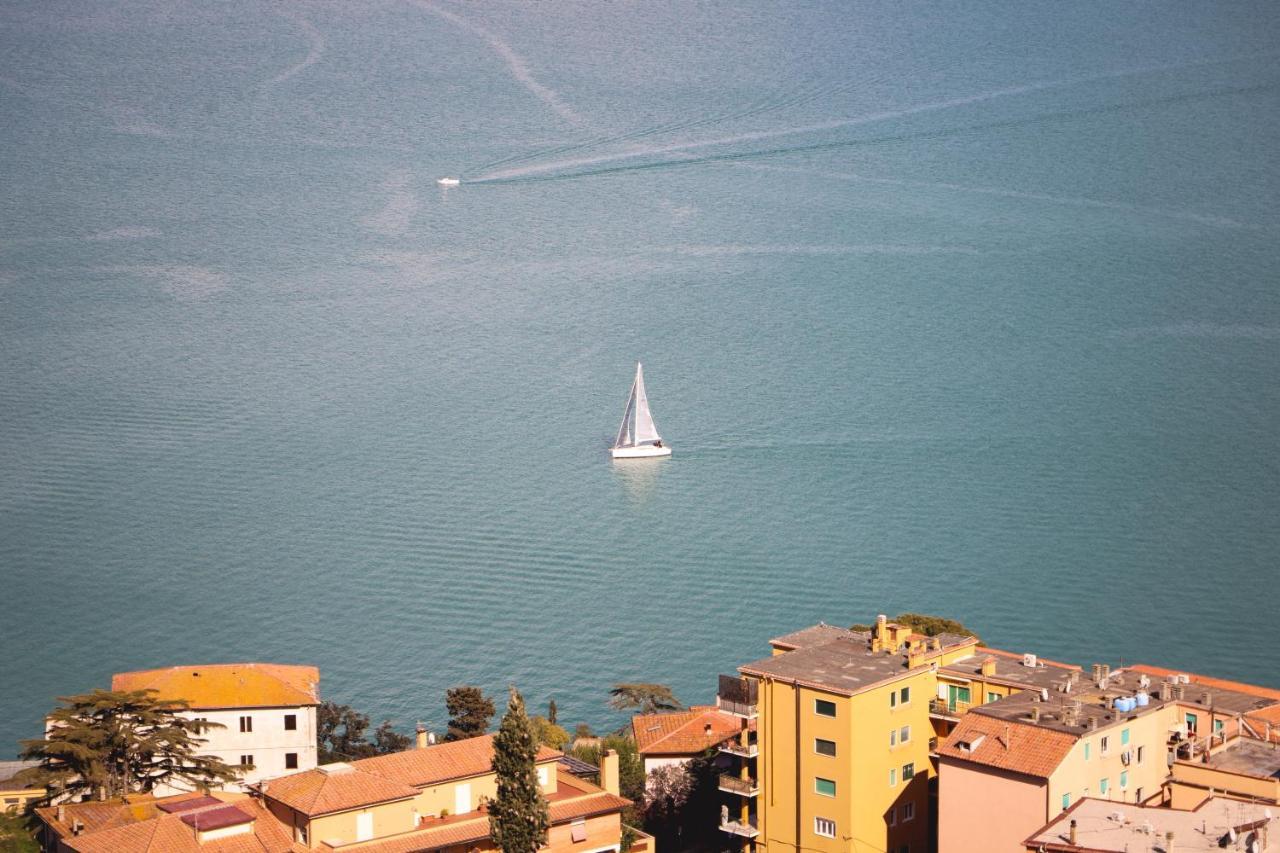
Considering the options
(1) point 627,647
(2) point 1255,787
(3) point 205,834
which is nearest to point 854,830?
(2) point 1255,787

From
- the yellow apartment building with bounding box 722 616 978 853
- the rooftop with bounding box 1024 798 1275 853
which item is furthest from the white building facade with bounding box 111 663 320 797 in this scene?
the rooftop with bounding box 1024 798 1275 853

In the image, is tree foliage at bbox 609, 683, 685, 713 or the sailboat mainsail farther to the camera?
the sailboat mainsail

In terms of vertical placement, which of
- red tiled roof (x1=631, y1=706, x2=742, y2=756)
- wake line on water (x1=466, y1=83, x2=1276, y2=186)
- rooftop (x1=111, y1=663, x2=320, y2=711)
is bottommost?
red tiled roof (x1=631, y1=706, x2=742, y2=756)

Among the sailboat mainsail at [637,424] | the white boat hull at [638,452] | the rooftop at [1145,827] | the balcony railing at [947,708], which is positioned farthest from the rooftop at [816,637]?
the sailboat mainsail at [637,424]

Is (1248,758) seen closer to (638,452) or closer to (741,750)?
(741,750)

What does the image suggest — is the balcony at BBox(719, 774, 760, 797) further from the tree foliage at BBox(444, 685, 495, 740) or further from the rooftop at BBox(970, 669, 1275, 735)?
the tree foliage at BBox(444, 685, 495, 740)

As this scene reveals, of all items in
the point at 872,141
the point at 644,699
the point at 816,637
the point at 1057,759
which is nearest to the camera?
the point at 1057,759

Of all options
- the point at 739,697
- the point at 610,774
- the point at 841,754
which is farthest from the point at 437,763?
the point at 841,754

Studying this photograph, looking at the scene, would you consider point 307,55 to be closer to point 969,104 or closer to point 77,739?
point 969,104
